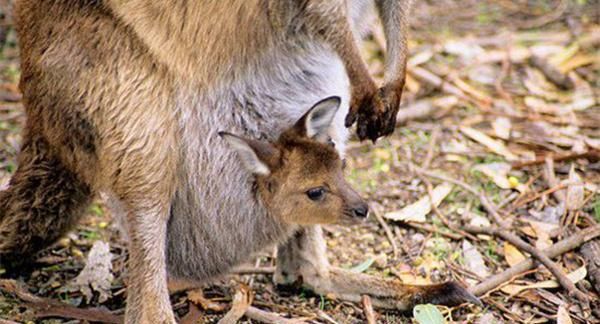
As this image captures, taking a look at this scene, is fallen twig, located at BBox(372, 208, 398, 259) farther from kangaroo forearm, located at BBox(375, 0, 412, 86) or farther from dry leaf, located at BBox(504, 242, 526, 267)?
kangaroo forearm, located at BBox(375, 0, 412, 86)

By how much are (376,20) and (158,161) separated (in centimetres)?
111

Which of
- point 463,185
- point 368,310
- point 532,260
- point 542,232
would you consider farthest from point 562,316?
point 463,185

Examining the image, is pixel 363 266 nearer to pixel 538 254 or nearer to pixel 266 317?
pixel 266 317

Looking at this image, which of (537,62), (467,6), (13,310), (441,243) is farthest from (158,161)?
(467,6)

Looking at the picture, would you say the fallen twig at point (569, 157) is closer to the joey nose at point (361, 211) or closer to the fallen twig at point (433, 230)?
the fallen twig at point (433, 230)

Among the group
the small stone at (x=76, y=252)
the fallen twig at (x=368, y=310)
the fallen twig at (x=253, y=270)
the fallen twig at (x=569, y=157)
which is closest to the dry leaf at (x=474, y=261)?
the fallen twig at (x=368, y=310)

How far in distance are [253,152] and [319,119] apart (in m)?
0.25

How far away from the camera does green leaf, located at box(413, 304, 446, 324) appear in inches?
121

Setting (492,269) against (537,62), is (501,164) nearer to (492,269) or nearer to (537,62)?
(492,269)

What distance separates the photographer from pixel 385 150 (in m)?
4.45

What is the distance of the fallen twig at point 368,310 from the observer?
321 cm

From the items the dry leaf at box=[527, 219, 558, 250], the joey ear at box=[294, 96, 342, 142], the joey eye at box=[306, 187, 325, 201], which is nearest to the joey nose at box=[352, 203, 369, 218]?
the joey eye at box=[306, 187, 325, 201]

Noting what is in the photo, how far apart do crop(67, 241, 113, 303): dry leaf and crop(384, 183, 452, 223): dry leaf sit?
3.88ft

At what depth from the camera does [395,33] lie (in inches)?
130
